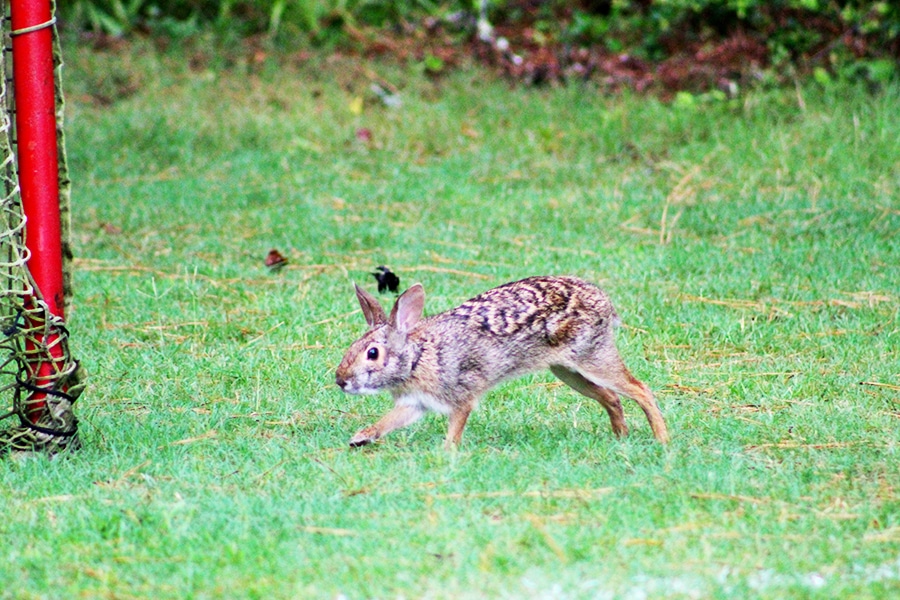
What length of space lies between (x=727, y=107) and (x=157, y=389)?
7719 millimetres

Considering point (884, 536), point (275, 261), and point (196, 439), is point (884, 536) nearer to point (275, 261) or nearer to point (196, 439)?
point (196, 439)

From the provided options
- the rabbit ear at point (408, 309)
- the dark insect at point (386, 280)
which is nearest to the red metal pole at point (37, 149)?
the rabbit ear at point (408, 309)

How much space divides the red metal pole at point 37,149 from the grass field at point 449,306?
2.32ft

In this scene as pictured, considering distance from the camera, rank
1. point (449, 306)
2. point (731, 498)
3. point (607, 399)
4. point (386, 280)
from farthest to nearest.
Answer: point (386, 280), point (449, 306), point (607, 399), point (731, 498)

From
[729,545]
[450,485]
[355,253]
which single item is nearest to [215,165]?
[355,253]

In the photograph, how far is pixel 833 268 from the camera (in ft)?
30.5

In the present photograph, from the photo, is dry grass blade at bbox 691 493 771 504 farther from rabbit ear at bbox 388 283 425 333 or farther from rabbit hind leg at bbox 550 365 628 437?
rabbit ear at bbox 388 283 425 333

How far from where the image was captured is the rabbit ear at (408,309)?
6176 mm

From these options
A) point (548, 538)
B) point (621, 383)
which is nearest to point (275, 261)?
point (621, 383)

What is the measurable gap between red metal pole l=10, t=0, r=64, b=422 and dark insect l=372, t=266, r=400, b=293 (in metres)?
3.23

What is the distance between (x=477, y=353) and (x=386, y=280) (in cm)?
260

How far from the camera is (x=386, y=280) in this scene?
8.76 meters

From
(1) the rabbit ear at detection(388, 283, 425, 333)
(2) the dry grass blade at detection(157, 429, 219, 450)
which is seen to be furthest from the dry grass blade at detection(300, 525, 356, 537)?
(1) the rabbit ear at detection(388, 283, 425, 333)

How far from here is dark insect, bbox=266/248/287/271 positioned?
375 inches
